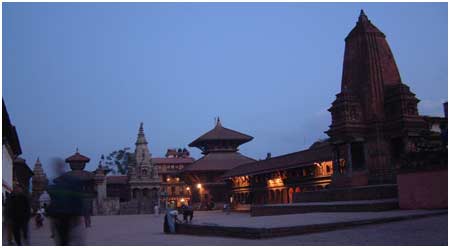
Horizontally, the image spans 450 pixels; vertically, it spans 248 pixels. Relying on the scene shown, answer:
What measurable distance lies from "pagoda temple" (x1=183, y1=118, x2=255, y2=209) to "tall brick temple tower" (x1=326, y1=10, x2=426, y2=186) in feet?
80.0

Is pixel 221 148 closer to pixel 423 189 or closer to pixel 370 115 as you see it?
pixel 370 115

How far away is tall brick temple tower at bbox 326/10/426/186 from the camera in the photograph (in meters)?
27.7

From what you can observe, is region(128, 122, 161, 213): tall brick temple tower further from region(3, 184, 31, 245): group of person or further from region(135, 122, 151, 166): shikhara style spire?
region(3, 184, 31, 245): group of person

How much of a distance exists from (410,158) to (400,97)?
9766 mm

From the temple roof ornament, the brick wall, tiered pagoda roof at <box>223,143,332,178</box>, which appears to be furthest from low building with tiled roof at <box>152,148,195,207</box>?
the brick wall

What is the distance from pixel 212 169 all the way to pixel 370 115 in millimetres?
27268

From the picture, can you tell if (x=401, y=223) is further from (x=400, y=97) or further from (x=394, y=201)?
(x=400, y=97)

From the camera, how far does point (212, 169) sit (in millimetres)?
54125

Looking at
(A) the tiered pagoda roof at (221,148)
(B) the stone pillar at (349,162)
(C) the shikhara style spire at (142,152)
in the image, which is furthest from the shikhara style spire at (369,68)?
(C) the shikhara style spire at (142,152)

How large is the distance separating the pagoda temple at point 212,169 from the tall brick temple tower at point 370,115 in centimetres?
2440

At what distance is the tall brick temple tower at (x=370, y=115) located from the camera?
90.7ft

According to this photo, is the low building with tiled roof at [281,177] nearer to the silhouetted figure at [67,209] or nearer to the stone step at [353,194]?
the stone step at [353,194]

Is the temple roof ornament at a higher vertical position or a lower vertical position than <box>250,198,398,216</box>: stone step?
higher

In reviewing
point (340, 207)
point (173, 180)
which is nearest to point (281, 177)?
point (340, 207)
